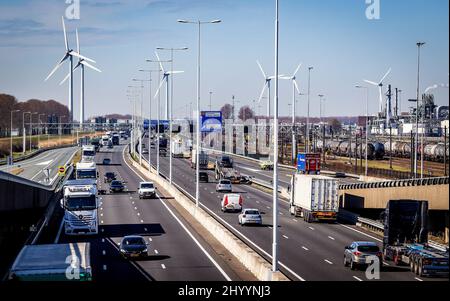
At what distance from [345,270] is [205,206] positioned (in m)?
39.1

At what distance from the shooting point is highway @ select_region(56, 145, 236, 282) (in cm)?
3678

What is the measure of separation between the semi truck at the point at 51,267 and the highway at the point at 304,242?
12.1 m

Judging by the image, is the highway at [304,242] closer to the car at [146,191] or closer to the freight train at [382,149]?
the car at [146,191]

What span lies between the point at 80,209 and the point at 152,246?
754cm

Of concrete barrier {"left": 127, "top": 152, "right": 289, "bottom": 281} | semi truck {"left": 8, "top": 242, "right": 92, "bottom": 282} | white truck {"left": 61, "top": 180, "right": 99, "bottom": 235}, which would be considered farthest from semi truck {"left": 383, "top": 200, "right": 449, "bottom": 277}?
semi truck {"left": 8, "top": 242, "right": 92, "bottom": 282}

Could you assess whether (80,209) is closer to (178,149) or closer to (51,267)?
(51,267)

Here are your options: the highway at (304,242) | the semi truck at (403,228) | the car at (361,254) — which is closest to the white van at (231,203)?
the highway at (304,242)

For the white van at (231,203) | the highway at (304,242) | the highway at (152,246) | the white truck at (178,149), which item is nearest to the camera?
the highway at (152,246)

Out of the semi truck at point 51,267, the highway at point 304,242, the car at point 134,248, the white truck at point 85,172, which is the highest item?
the semi truck at point 51,267

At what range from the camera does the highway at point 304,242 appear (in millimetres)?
37188

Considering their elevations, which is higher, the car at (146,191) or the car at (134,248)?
the car at (134,248)
